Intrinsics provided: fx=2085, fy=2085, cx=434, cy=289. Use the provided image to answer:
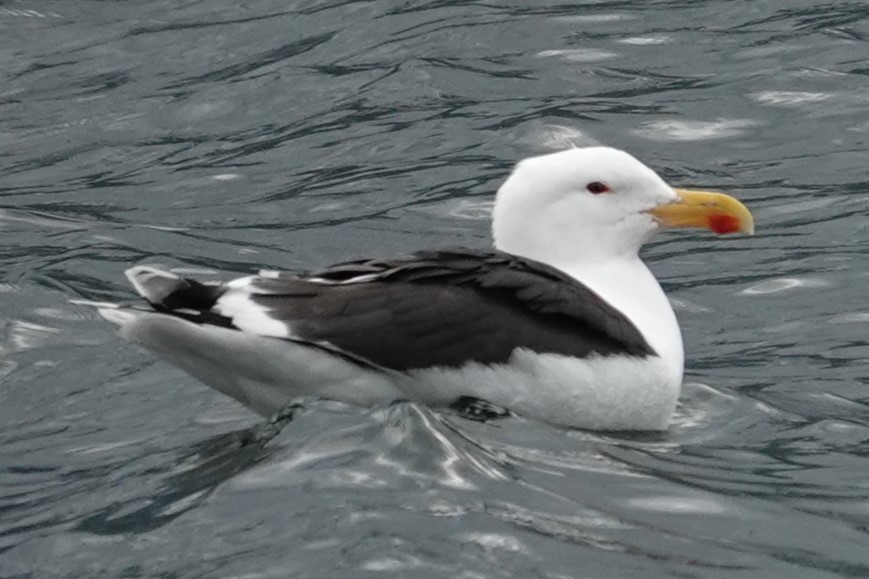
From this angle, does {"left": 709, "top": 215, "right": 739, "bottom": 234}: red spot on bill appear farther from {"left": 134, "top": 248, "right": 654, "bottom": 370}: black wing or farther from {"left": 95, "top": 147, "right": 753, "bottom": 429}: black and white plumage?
{"left": 134, "top": 248, "right": 654, "bottom": 370}: black wing

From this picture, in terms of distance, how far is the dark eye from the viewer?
29.6 feet

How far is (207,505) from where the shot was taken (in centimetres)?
704

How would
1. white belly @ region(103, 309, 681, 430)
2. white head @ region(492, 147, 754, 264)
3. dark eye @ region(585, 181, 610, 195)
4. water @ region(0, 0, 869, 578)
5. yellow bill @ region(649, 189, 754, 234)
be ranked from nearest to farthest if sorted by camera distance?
water @ region(0, 0, 869, 578), white belly @ region(103, 309, 681, 430), white head @ region(492, 147, 754, 264), dark eye @ region(585, 181, 610, 195), yellow bill @ region(649, 189, 754, 234)

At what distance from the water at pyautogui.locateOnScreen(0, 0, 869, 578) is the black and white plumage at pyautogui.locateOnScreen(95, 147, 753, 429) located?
14 centimetres

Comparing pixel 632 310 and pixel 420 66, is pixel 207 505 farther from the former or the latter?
pixel 420 66

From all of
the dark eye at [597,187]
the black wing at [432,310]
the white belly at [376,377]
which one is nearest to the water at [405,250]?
the white belly at [376,377]

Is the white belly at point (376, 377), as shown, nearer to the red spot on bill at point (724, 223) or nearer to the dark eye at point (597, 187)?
the dark eye at point (597, 187)

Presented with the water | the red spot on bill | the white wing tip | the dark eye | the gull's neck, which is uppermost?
the dark eye

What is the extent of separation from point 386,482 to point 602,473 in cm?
86

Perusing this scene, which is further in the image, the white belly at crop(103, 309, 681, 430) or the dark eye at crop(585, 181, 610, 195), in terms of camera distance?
the dark eye at crop(585, 181, 610, 195)

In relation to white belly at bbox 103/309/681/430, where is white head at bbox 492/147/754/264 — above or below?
above

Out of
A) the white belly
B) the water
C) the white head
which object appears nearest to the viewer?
the water

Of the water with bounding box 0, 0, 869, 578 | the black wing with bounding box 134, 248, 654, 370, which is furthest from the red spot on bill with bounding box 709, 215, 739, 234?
the black wing with bounding box 134, 248, 654, 370

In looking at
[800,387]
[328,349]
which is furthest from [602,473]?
[800,387]
